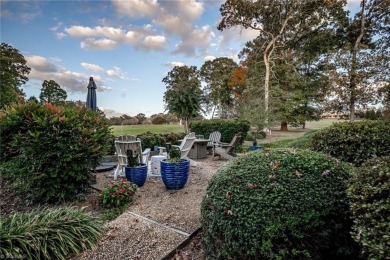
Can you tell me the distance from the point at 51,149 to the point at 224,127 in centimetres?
860

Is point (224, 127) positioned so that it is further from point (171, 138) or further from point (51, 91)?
point (51, 91)

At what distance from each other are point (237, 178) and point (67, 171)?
127 inches

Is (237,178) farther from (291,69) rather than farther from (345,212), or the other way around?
(291,69)

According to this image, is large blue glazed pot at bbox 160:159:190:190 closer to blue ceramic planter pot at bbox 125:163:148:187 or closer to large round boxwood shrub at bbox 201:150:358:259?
blue ceramic planter pot at bbox 125:163:148:187

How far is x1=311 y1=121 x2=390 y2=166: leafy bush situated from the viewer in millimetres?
3000

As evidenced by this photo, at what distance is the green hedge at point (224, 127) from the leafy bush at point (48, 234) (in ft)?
29.4

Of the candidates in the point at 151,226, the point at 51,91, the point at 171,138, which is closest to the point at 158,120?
the point at 51,91

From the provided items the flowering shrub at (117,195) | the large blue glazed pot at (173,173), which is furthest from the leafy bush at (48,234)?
the large blue glazed pot at (173,173)

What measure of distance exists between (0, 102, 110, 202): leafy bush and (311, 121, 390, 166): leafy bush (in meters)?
4.03

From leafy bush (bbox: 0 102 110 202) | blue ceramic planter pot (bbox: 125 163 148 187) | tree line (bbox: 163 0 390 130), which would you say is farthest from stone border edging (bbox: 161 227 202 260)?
tree line (bbox: 163 0 390 130)

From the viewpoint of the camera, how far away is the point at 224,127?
446 inches

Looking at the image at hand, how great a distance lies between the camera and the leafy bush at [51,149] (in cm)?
370

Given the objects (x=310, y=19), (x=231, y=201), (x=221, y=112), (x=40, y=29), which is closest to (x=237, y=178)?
(x=231, y=201)

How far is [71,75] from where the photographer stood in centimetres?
759
